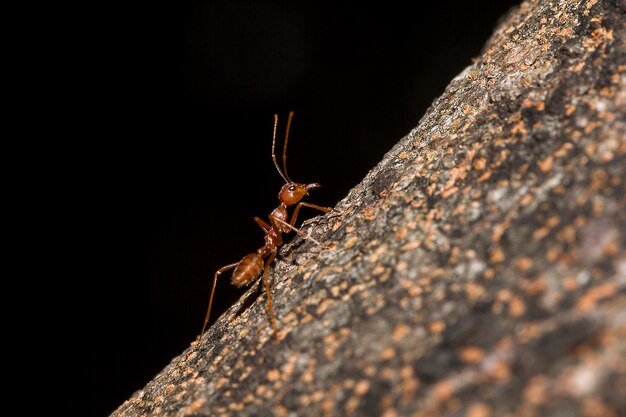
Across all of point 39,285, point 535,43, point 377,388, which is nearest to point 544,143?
point 535,43

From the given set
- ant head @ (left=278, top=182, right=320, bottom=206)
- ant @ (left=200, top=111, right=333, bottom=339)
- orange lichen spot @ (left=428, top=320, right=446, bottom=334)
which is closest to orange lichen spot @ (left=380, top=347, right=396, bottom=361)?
orange lichen spot @ (left=428, top=320, right=446, bottom=334)

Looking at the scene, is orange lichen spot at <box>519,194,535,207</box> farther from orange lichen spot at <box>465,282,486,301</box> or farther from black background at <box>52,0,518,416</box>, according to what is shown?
black background at <box>52,0,518,416</box>

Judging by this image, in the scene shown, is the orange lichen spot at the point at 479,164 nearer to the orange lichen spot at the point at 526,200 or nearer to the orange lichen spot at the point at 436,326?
the orange lichen spot at the point at 526,200

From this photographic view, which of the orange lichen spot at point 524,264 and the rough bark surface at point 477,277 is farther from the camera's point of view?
the orange lichen spot at point 524,264

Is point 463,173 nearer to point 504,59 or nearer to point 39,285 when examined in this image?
point 504,59

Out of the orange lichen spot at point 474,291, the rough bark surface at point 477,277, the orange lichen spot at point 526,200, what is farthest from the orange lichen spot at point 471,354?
the orange lichen spot at point 526,200

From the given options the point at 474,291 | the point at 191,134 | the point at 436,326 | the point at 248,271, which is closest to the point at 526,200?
the point at 474,291
